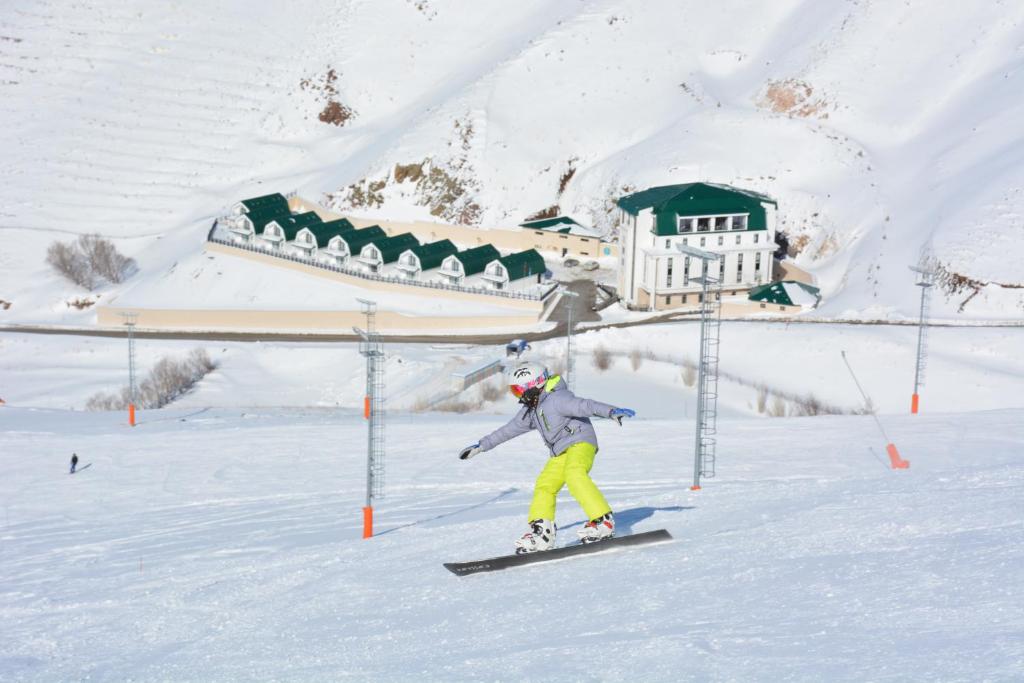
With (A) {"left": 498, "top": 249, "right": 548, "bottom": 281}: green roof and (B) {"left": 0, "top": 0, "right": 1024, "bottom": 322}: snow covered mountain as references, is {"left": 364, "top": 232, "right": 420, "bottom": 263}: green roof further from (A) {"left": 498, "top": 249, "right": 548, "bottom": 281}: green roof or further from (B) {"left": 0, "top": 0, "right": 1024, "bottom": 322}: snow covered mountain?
(B) {"left": 0, "top": 0, "right": 1024, "bottom": 322}: snow covered mountain

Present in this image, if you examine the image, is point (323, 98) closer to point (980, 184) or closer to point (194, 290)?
point (194, 290)

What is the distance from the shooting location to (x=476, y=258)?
76.4 m

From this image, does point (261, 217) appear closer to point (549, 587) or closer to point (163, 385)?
point (163, 385)

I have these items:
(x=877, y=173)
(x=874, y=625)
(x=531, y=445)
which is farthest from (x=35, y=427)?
(x=877, y=173)

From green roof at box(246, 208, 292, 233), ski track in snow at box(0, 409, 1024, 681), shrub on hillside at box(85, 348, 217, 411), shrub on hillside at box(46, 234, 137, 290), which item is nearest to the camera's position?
ski track in snow at box(0, 409, 1024, 681)

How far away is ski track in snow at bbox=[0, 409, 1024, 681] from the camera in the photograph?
1162 cm

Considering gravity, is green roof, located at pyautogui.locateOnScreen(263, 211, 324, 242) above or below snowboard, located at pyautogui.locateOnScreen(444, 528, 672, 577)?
above

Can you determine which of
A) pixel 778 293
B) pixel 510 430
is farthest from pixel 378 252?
pixel 510 430

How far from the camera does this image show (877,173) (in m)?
84.2

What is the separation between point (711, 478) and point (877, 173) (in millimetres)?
64956

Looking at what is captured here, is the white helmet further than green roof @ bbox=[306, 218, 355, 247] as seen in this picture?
No

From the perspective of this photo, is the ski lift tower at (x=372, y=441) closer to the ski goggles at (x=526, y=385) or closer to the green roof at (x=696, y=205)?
the ski goggles at (x=526, y=385)

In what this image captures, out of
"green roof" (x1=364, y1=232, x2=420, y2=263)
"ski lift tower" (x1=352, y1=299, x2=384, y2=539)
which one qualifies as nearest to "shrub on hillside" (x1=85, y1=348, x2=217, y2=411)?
"ski lift tower" (x1=352, y1=299, x2=384, y2=539)

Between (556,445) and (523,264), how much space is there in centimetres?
6124
